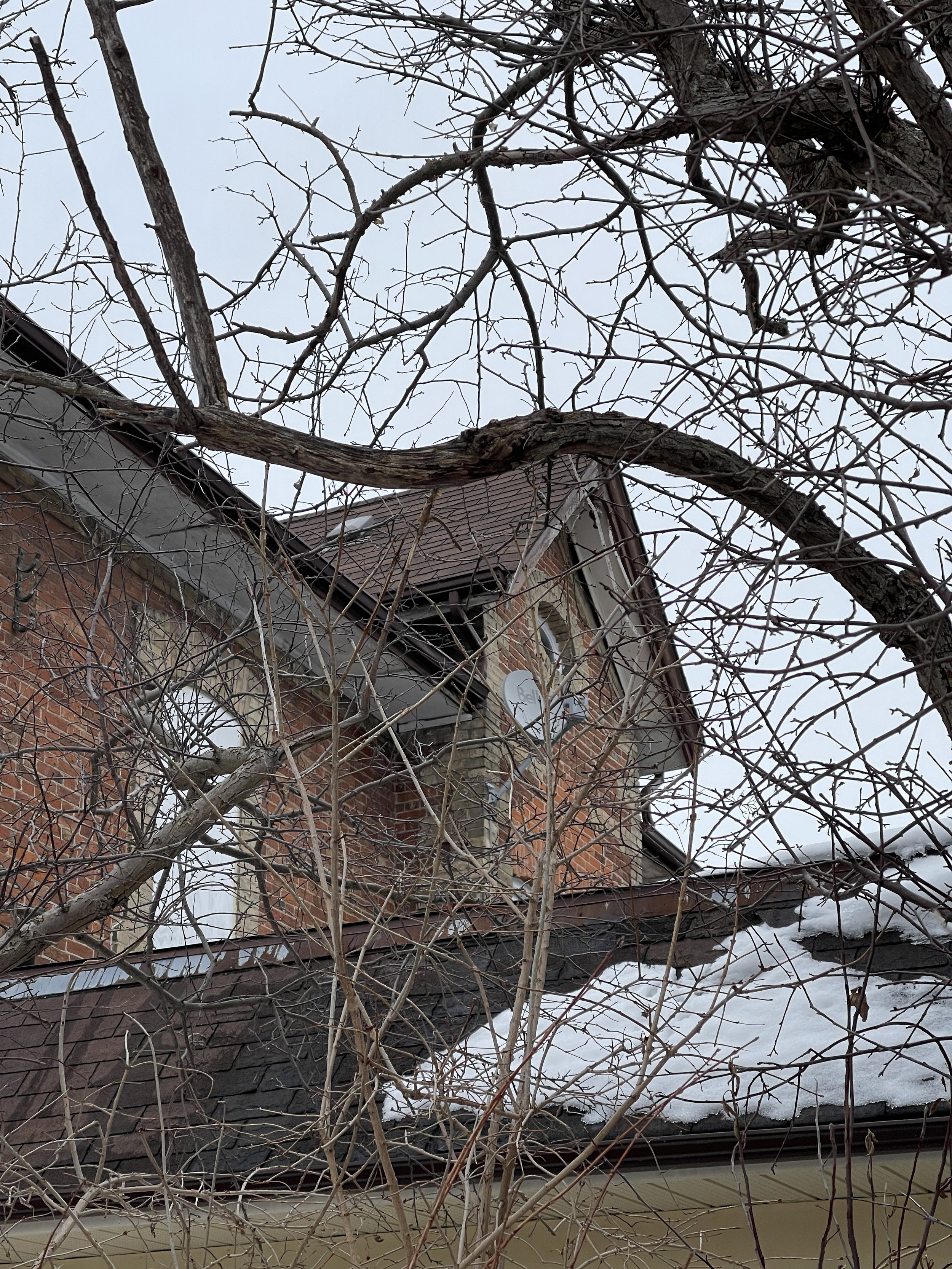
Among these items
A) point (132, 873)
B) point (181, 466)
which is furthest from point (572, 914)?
point (181, 466)

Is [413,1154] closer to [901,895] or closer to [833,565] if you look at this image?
[901,895]

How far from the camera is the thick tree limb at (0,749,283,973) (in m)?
4.56

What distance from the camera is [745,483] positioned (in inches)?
155

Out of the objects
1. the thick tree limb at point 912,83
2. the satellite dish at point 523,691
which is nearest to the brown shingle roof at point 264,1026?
the thick tree limb at point 912,83

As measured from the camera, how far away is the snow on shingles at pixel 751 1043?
12.7 ft

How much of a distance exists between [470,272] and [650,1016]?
9.69ft

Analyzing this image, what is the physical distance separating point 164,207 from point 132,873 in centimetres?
245

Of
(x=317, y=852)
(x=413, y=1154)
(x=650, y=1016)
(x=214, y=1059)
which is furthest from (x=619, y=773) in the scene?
(x=214, y=1059)

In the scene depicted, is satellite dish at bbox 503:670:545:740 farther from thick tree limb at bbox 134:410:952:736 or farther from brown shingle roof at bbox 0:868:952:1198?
thick tree limb at bbox 134:410:952:736

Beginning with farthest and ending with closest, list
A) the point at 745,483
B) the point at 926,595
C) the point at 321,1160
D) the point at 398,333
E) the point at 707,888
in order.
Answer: the point at 707,888 < the point at 398,333 < the point at 745,483 < the point at 926,595 < the point at 321,1160

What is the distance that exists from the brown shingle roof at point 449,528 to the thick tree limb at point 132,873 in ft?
3.50

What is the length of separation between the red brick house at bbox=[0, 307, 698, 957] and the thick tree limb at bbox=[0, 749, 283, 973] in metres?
0.11

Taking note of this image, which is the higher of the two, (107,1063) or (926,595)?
(926,595)

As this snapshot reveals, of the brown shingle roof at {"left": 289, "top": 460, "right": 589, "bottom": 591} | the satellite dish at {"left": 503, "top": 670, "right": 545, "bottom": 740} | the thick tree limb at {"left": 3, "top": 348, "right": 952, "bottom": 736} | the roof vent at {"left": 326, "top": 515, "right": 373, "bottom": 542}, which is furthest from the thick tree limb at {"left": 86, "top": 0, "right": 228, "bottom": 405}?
the satellite dish at {"left": 503, "top": 670, "right": 545, "bottom": 740}
